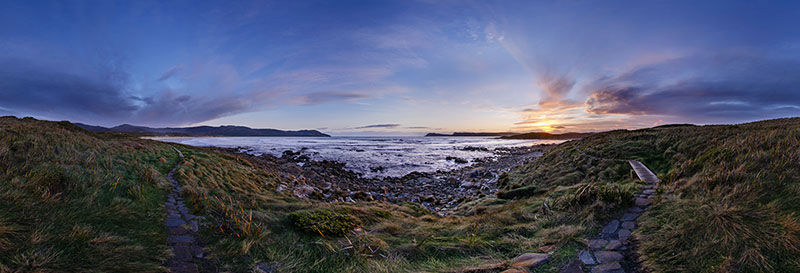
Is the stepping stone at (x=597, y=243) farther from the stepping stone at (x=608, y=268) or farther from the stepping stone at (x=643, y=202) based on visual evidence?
the stepping stone at (x=643, y=202)

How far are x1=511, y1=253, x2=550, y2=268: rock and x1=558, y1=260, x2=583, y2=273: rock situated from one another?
0.23 m

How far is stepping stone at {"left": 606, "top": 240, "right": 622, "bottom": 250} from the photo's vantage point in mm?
3623

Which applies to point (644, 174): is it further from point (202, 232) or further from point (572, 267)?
point (202, 232)

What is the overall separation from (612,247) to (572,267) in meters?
0.94

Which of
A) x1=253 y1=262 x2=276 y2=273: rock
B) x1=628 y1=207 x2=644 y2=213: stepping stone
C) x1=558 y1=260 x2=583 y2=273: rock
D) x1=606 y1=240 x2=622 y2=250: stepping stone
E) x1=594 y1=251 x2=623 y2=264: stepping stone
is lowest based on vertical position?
x1=253 y1=262 x2=276 y2=273: rock

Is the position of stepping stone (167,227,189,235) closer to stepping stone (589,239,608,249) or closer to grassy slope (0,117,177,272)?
grassy slope (0,117,177,272)

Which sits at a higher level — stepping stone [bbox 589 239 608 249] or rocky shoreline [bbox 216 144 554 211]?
stepping stone [bbox 589 239 608 249]

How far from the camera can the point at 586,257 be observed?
3445 mm

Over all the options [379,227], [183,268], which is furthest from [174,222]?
[379,227]

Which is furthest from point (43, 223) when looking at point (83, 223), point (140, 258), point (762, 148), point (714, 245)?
point (762, 148)

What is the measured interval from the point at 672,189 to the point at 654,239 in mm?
2737

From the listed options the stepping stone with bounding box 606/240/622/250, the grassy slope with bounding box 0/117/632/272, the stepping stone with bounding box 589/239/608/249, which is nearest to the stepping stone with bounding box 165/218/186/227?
the grassy slope with bounding box 0/117/632/272

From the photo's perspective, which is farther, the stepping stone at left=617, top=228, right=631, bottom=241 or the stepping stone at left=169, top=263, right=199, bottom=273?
the stepping stone at left=617, top=228, right=631, bottom=241

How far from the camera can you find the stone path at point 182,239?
322 cm
